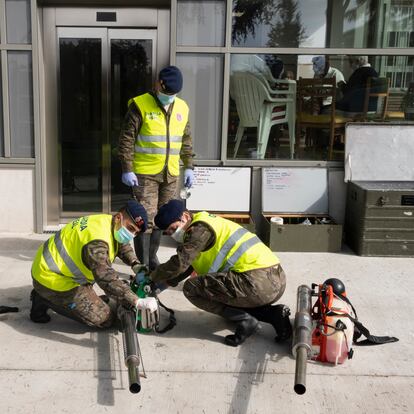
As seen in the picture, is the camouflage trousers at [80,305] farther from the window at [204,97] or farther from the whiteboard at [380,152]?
the whiteboard at [380,152]

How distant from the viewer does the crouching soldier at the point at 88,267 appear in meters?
3.37

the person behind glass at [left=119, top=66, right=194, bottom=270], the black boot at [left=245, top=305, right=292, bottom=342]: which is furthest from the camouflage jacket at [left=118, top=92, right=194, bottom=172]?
the black boot at [left=245, top=305, right=292, bottom=342]

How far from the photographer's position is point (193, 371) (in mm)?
3346

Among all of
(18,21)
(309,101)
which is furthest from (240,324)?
(18,21)

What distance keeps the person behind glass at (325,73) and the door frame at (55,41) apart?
A: 160 centimetres

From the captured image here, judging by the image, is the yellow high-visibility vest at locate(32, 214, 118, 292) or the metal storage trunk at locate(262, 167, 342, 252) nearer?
the yellow high-visibility vest at locate(32, 214, 118, 292)

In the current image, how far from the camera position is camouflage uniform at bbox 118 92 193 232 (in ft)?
15.5

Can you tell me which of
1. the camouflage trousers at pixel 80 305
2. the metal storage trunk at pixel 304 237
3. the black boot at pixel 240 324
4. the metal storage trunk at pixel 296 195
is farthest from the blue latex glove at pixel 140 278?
the metal storage trunk at pixel 296 195

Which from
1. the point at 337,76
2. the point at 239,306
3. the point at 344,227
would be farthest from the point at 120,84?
the point at 239,306

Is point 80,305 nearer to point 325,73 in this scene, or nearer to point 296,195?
point 296,195

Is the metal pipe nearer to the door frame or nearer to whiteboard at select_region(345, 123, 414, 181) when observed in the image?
whiteboard at select_region(345, 123, 414, 181)

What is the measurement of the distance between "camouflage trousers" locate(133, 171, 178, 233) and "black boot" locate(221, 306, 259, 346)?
1299 millimetres

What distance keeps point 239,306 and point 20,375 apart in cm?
141

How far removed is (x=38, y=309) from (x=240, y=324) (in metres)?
1.40
